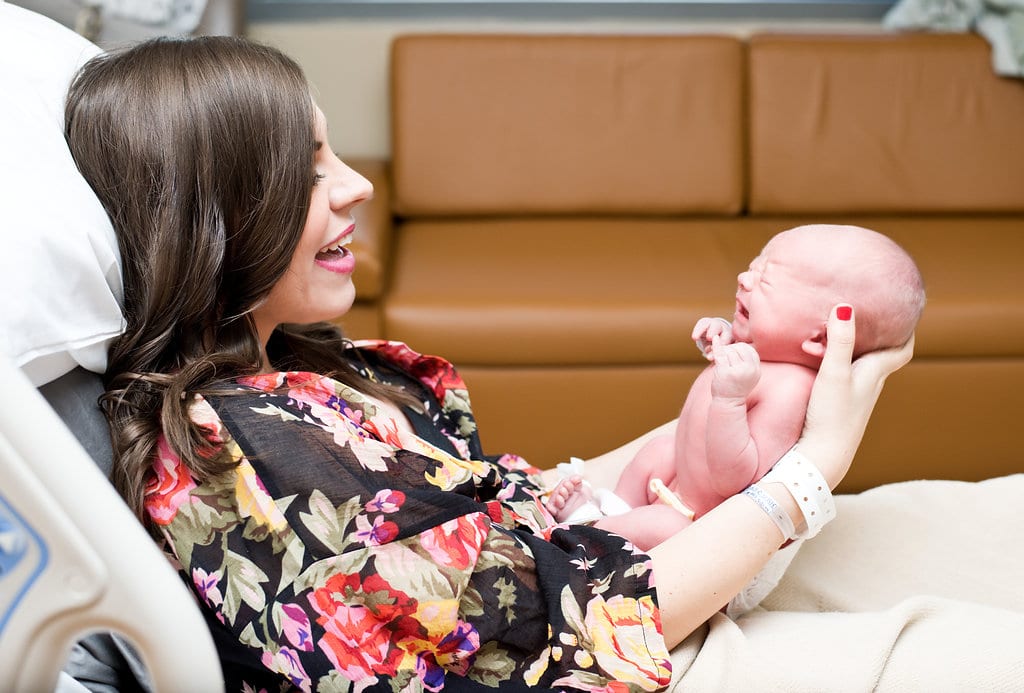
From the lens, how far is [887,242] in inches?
54.4

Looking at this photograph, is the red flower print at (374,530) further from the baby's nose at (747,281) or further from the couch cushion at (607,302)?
the couch cushion at (607,302)

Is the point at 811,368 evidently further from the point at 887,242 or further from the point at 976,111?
the point at 976,111

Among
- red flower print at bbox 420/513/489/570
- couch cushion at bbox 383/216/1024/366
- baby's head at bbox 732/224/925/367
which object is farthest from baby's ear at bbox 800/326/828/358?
couch cushion at bbox 383/216/1024/366

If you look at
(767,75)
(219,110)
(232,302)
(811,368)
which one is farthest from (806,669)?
(767,75)

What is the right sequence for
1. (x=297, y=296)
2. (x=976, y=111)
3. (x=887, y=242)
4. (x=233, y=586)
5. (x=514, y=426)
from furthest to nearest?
(x=976, y=111), (x=514, y=426), (x=887, y=242), (x=297, y=296), (x=233, y=586)

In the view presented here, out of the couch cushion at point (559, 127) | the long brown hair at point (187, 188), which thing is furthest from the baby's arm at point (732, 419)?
the couch cushion at point (559, 127)

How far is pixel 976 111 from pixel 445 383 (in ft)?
7.28

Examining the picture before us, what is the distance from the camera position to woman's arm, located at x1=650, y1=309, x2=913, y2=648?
108 centimetres

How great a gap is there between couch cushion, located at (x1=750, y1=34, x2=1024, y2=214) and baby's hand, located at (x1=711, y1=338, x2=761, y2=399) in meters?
1.88

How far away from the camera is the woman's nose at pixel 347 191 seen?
1.18 m

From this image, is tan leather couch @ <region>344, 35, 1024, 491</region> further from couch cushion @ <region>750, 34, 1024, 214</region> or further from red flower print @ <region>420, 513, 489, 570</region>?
red flower print @ <region>420, 513, 489, 570</region>

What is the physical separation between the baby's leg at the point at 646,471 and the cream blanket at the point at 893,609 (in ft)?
0.71

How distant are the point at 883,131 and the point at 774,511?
7.10 feet

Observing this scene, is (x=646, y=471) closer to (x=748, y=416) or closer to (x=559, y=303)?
(x=748, y=416)
